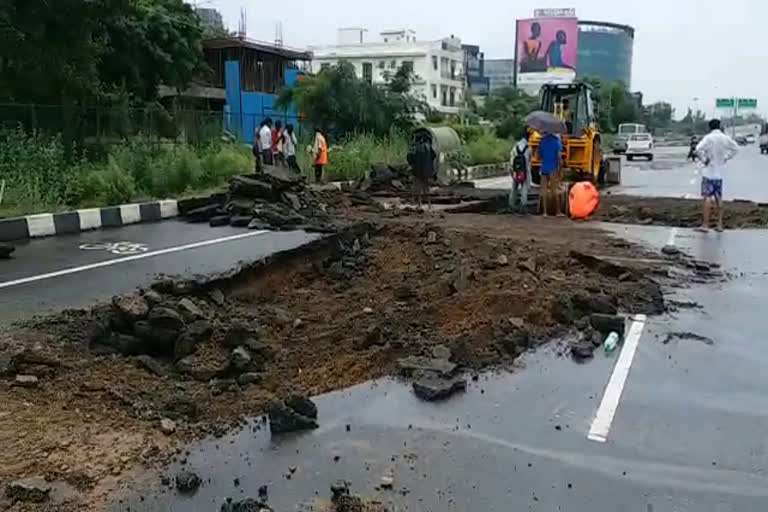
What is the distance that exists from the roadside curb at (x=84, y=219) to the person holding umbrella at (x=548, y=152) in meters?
7.05

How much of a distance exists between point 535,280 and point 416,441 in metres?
3.45

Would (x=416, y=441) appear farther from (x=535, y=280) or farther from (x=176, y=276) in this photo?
(x=176, y=276)

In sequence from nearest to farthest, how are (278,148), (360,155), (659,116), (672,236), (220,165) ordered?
(672,236)
(220,165)
(278,148)
(360,155)
(659,116)

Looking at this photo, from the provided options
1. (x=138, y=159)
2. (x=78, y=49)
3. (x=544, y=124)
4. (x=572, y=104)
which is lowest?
(x=138, y=159)

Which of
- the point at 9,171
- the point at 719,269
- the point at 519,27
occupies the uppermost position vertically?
the point at 519,27

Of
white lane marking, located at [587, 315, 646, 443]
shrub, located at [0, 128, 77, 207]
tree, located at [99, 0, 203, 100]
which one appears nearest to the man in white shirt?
white lane marking, located at [587, 315, 646, 443]

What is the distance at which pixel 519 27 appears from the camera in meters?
69.6

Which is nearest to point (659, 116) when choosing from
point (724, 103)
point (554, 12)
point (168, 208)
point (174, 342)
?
point (724, 103)

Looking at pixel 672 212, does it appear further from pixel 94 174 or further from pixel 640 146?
pixel 640 146

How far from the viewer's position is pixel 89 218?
11859mm

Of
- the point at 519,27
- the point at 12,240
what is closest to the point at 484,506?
the point at 12,240

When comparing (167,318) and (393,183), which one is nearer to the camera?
(167,318)

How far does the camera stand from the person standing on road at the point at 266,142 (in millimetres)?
18297

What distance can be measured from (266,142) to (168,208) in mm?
5417
